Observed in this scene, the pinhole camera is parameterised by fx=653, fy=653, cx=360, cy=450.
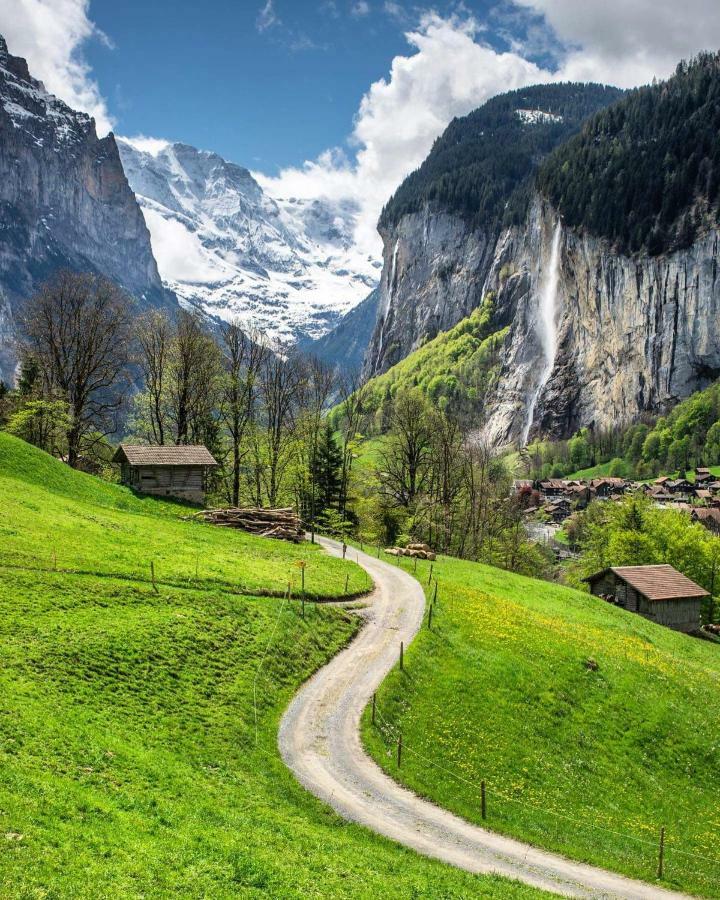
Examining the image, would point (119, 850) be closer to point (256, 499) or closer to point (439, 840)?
point (439, 840)

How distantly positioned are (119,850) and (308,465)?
52276 mm

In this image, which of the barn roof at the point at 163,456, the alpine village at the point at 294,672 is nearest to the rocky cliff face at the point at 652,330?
the alpine village at the point at 294,672

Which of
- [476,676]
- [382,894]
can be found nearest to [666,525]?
[476,676]

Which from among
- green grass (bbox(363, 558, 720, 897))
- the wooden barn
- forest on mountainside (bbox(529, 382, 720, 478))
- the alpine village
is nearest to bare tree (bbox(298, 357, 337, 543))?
the alpine village

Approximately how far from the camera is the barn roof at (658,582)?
179 ft

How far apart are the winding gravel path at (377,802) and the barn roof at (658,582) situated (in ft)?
117

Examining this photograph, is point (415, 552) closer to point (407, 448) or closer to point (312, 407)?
point (407, 448)

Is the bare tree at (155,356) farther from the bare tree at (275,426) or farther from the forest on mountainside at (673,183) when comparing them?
the forest on mountainside at (673,183)

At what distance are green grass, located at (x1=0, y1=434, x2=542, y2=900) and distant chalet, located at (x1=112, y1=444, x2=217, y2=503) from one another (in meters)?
15.0

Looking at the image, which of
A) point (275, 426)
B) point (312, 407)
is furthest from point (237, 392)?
point (312, 407)

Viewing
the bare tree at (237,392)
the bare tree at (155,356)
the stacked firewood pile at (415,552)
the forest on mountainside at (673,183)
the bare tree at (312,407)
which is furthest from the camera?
the forest on mountainside at (673,183)

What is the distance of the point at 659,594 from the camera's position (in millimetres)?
54438

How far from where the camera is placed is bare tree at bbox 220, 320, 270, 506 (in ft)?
194

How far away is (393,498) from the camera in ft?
228
